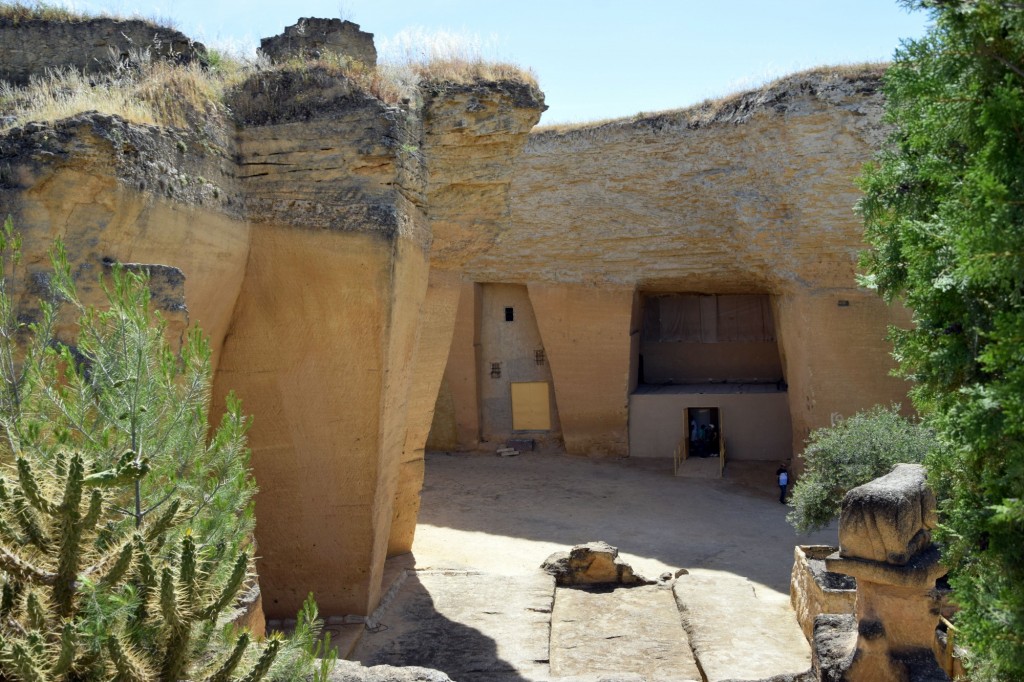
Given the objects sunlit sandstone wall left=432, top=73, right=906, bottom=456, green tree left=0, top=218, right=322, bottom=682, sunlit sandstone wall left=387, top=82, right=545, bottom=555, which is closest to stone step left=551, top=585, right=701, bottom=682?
sunlit sandstone wall left=387, top=82, right=545, bottom=555

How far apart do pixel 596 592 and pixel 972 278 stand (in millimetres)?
Answer: 8261

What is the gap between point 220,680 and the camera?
12.6 ft

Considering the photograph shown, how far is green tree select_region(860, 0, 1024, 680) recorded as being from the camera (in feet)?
9.59

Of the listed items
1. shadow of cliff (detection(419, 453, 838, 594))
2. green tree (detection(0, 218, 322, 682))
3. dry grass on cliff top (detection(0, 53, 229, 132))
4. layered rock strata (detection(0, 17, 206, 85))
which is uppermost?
layered rock strata (detection(0, 17, 206, 85))

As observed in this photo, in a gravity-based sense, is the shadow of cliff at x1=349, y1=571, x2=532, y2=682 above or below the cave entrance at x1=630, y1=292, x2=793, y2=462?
below

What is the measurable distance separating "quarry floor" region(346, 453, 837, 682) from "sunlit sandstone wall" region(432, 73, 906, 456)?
292 centimetres

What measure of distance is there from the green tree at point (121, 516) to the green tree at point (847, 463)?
27.9ft

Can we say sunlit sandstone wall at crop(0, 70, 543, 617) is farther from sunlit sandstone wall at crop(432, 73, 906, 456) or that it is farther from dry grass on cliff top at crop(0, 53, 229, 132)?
sunlit sandstone wall at crop(432, 73, 906, 456)

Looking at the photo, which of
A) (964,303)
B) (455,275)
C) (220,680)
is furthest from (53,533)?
(455,275)

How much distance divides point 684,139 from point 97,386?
15.1m

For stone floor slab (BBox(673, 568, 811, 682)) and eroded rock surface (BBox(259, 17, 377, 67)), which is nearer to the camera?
stone floor slab (BBox(673, 568, 811, 682))

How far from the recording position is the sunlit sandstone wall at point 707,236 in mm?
16188

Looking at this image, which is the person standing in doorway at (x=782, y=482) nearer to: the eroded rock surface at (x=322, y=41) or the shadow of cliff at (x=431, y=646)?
the shadow of cliff at (x=431, y=646)

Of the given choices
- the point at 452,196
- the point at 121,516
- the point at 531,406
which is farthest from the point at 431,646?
the point at 531,406
